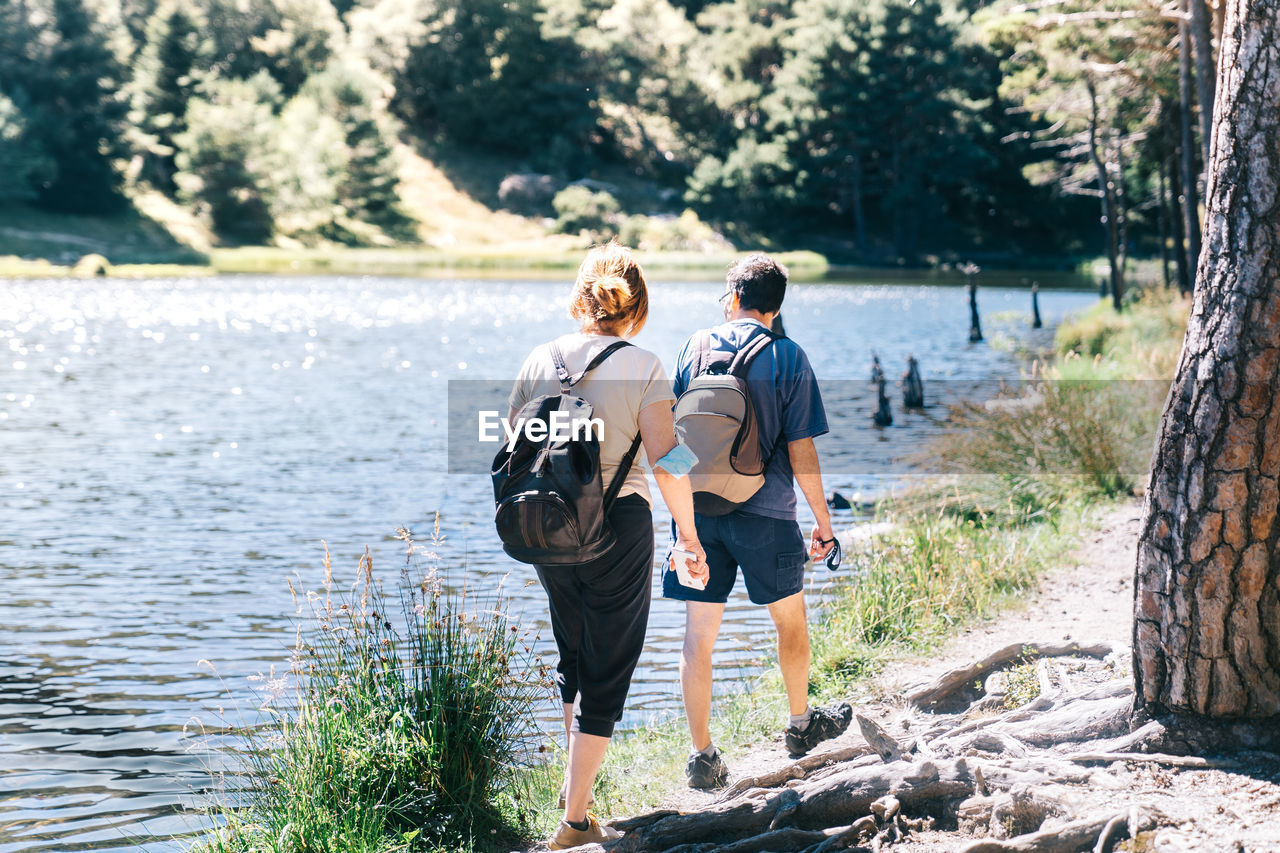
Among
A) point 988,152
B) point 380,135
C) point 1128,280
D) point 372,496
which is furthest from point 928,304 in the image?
point 380,135

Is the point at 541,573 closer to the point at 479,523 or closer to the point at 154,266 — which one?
the point at 479,523

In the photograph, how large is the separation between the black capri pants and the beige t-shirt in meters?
0.17

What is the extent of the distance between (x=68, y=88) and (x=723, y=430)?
231 ft

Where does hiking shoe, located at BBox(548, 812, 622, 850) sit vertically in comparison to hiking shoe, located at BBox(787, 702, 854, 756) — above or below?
below

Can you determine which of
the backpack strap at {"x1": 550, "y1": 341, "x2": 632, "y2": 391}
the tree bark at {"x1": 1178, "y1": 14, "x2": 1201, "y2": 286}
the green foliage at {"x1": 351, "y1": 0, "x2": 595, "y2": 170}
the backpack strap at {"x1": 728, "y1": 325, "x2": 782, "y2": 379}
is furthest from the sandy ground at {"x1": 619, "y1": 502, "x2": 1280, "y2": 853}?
the green foliage at {"x1": 351, "y1": 0, "x2": 595, "y2": 170}

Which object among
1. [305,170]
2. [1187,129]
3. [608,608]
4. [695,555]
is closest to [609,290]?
[695,555]

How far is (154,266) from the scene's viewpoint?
2404 inches

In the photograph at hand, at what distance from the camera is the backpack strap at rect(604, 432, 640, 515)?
3.91 m

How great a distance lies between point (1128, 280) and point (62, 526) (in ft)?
147

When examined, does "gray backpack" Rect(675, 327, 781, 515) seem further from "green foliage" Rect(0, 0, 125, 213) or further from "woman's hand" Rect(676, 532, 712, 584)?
"green foliage" Rect(0, 0, 125, 213)

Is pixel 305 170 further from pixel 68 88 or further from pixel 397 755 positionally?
pixel 397 755

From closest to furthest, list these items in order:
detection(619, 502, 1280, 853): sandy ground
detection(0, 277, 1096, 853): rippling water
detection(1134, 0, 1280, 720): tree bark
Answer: detection(619, 502, 1280, 853): sandy ground
detection(1134, 0, 1280, 720): tree bark
detection(0, 277, 1096, 853): rippling water

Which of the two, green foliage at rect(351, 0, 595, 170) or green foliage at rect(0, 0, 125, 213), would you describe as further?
green foliage at rect(351, 0, 595, 170)

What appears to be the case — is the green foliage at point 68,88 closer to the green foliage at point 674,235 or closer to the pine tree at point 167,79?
the pine tree at point 167,79
